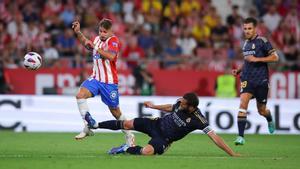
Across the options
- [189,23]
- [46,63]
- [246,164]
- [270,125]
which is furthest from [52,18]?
[246,164]

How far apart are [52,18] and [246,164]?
13868 mm

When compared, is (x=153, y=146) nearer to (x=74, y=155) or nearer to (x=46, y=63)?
(x=74, y=155)

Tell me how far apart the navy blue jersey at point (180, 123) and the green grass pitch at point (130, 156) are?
0.39 meters

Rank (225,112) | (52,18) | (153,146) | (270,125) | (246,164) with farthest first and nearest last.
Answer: (52,18)
(225,112)
(270,125)
(153,146)
(246,164)

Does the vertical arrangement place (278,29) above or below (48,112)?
above

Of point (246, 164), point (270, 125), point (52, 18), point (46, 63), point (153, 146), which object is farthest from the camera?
point (52, 18)

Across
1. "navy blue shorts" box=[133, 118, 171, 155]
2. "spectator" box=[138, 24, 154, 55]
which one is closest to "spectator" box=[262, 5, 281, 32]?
"spectator" box=[138, 24, 154, 55]

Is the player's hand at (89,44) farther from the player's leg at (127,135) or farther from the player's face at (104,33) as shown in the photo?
the player's leg at (127,135)

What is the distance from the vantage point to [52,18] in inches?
1008

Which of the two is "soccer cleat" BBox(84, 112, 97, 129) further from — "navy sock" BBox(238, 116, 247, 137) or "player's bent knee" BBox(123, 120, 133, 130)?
"navy sock" BBox(238, 116, 247, 137)

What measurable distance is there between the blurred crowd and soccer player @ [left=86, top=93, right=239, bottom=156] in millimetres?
9804

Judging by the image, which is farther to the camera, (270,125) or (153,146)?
(270,125)

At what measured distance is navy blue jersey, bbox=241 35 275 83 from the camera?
53.6 ft

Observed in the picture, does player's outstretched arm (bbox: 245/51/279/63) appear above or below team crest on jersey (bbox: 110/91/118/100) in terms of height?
above
